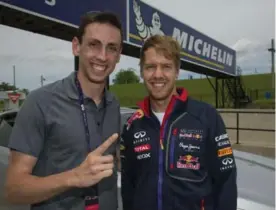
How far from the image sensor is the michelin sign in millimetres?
9852

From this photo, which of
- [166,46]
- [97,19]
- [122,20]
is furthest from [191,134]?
[122,20]

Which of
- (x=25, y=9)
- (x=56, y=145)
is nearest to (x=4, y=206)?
(x=56, y=145)

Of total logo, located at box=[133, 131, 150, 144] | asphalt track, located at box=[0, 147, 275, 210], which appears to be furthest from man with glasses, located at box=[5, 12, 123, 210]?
asphalt track, located at box=[0, 147, 275, 210]

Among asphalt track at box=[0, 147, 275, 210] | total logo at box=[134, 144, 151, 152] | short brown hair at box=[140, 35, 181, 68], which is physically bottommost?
asphalt track at box=[0, 147, 275, 210]

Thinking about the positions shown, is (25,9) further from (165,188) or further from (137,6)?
(165,188)

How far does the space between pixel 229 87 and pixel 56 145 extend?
2657cm

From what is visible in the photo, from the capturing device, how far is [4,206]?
3.32 meters

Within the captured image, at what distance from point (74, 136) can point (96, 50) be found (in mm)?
426

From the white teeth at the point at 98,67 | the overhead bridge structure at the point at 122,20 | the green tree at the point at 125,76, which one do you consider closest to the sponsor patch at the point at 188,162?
the white teeth at the point at 98,67

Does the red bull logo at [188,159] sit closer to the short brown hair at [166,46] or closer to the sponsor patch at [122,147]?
the sponsor patch at [122,147]

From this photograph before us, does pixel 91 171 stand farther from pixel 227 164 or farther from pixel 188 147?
pixel 227 164

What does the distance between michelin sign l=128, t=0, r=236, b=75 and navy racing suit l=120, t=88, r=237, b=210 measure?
255 inches

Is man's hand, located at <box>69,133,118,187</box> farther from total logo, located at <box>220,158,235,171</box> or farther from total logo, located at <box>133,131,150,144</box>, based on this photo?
total logo, located at <box>220,158,235,171</box>

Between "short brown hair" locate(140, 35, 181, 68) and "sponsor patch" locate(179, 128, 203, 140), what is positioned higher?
"short brown hair" locate(140, 35, 181, 68)
